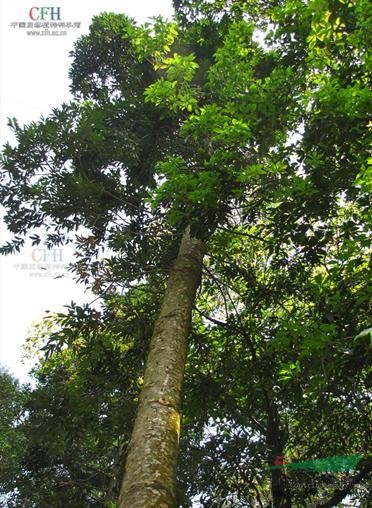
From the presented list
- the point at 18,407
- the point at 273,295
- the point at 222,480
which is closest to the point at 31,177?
the point at 273,295

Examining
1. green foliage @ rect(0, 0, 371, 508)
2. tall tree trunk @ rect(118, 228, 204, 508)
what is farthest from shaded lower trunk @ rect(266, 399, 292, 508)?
tall tree trunk @ rect(118, 228, 204, 508)

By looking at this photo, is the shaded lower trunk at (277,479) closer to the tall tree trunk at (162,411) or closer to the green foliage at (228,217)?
the green foliage at (228,217)

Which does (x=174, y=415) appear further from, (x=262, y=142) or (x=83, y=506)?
(x=83, y=506)

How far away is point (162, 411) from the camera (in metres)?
4.56

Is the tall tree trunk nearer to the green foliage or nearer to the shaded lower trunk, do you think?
the green foliage

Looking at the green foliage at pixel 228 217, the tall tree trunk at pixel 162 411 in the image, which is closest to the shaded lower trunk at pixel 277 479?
the green foliage at pixel 228 217

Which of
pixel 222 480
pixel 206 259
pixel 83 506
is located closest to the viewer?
pixel 222 480

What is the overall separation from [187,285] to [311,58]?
372cm

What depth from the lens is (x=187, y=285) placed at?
677 cm

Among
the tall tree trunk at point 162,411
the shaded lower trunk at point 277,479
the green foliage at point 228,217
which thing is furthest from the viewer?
the shaded lower trunk at point 277,479

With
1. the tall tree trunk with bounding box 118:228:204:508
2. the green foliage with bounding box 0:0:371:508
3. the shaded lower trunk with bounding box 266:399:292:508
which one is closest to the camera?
the tall tree trunk with bounding box 118:228:204:508

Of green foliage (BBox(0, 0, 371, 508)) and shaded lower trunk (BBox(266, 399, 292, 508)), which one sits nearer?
green foliage (BBox(0, 0, 371, 508))

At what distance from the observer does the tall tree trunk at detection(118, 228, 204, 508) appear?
12.2 feet

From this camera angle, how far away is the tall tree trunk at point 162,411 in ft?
12.2
